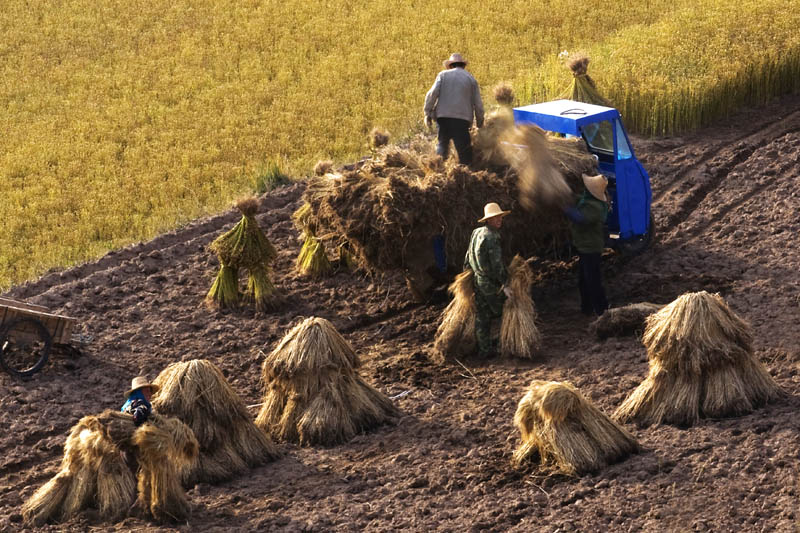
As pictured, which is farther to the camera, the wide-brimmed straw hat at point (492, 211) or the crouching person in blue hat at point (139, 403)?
the wide-brimmed straw hat at point (492, 211)

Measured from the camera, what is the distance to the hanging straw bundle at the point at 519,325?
460 inches

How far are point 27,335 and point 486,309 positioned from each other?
4.81 meters

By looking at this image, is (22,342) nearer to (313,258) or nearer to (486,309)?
(313,258)

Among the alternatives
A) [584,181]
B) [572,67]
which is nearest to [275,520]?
[584,181]

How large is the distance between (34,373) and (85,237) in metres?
5.08

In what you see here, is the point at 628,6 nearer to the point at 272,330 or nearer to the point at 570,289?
the point at 570,289

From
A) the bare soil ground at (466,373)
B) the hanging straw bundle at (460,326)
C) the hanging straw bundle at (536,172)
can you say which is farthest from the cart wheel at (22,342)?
the hanging straw bundle at (536,172)

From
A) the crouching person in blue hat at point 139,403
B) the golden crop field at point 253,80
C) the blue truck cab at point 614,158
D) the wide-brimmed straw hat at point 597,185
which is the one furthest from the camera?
the golden crop field at point 253,80

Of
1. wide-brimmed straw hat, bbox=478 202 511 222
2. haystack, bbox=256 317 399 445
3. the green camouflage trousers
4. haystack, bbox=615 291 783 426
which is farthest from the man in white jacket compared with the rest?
haystack, bbox=615 291 783 426

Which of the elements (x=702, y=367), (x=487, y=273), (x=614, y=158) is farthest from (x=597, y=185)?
(x=702, y=367)

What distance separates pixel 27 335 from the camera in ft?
39.3

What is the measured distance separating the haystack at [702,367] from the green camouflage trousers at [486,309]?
212 centimetres

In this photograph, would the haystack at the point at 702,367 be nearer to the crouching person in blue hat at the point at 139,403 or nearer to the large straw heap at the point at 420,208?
A: the large straw heap at the point at 420,208

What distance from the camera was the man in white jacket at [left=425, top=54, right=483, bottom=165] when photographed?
43.8 ft
